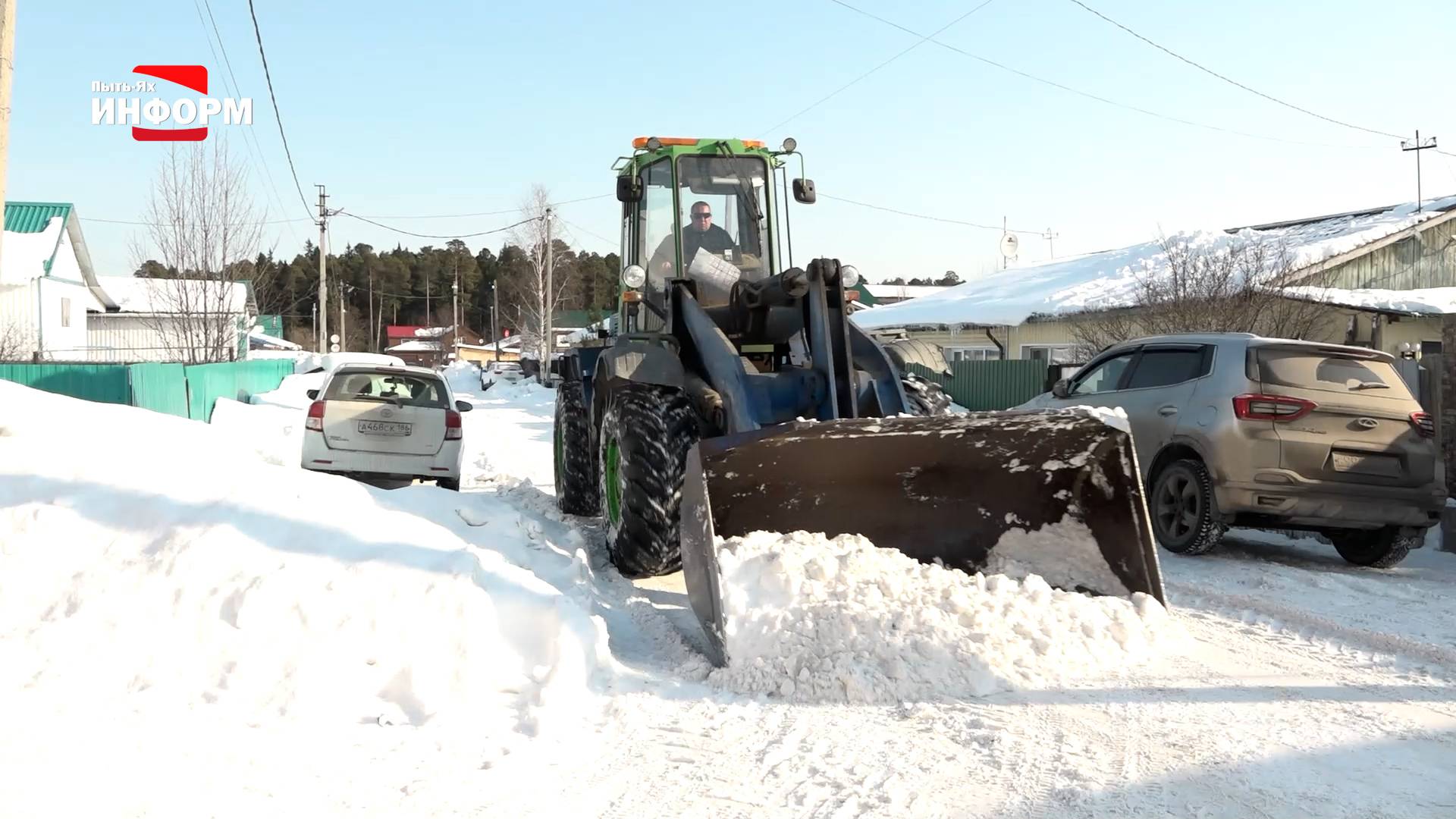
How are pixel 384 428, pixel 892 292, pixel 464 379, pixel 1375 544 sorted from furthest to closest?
pixel 892 292
pixel 464 379
pixel 384 428
pixel 1375 544

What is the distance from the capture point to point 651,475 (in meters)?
6.41

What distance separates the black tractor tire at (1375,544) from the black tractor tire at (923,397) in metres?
3.29

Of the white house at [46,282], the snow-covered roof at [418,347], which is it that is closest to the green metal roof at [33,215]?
the white house at [46,282]

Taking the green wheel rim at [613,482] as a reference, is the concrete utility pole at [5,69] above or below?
above

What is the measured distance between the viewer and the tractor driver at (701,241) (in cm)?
845

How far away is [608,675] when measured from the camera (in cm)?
487

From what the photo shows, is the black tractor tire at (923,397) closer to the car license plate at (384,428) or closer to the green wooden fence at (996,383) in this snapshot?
the car license plate at (384,428)

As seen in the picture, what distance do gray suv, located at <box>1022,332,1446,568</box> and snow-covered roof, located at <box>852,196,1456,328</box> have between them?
29.2 feet

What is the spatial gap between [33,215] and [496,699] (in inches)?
1507

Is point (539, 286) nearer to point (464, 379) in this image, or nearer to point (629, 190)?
point (464, 379)

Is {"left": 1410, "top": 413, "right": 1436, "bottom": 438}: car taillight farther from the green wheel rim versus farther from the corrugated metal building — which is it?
the corrugated metal building

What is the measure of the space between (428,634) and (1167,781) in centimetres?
301

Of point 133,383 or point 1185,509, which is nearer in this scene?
point 1185,509

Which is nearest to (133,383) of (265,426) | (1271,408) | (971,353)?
(265,426)
